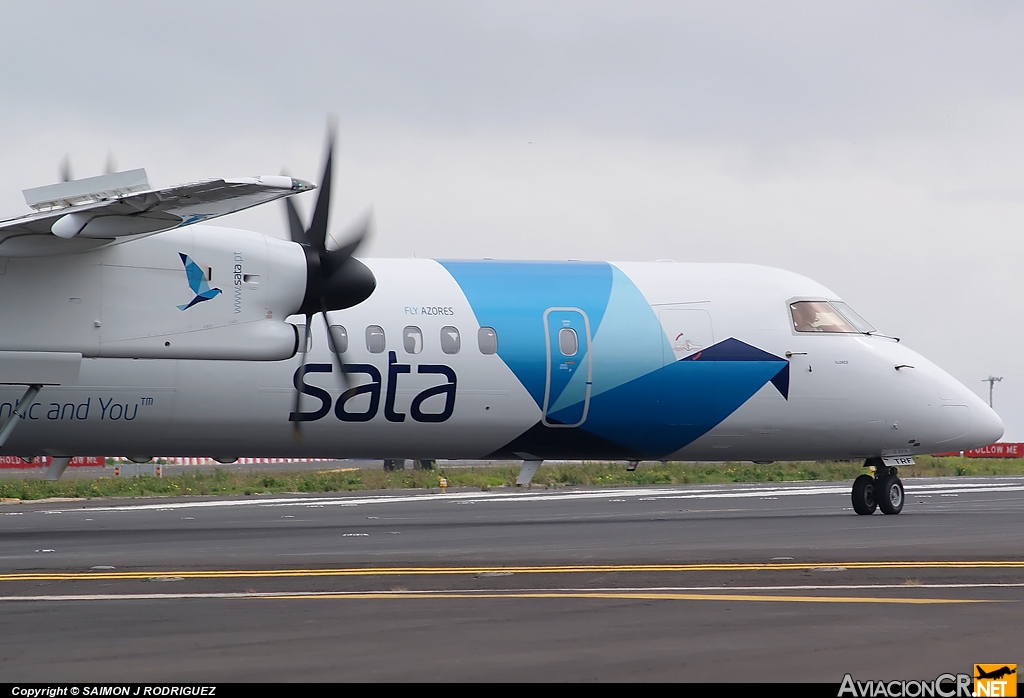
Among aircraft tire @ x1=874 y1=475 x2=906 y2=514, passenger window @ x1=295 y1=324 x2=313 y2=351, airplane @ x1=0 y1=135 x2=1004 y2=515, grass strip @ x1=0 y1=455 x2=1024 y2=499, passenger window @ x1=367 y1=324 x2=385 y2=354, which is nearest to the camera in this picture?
airplane @ x1=0 y1=135 x2=1004 y2=515

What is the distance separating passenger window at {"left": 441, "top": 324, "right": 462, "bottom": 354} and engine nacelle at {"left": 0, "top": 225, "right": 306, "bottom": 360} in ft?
17.9

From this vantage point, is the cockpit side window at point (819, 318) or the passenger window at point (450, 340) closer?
the passenger window at point (450, 340)

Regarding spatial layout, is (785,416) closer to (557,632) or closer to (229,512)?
(229,512)

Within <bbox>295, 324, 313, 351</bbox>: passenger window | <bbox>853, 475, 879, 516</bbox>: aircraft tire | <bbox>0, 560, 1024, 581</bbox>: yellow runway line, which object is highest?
<bbox>295, 324, 313, 351</bbox>: passenger window

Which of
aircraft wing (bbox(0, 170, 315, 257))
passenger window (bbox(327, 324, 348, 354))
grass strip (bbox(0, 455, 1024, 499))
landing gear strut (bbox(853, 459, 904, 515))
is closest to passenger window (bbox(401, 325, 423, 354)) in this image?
passenger window (bbox(327, 324, 348, 354))

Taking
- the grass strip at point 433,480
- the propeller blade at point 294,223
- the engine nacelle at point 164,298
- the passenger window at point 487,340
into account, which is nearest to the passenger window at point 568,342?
the passenger window at point 487,340

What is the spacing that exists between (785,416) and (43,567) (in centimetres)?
1389

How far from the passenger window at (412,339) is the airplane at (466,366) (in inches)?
1.5

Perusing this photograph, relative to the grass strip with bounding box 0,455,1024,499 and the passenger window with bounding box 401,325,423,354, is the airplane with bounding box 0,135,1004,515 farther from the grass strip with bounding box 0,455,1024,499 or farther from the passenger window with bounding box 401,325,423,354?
the grass strip with bounding box 0,455,1024,499

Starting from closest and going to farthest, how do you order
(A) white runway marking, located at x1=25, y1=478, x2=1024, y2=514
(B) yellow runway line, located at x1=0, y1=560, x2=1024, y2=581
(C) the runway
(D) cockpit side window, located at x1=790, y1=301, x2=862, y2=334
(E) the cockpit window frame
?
1. (C) the runway
2. (B) yellow runway line, located at x1=0, y1=560, x2=1024, y2=581
3. (E) the cockpit window frame
4. (D) cockpit side window, located at x1=790, y1=301, x2=862, y2=334
5. (A) white runway marking, located at x1=25, y1=478, x2=1024, y2=514

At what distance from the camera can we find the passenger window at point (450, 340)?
2188cm

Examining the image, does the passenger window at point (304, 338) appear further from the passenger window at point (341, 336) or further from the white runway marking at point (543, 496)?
the white runway marking at point (543, 496)

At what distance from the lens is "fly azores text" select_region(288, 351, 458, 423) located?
21250 mm

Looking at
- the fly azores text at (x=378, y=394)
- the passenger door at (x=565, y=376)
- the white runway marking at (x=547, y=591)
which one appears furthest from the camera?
the passenger door at (x=565, y=376)
